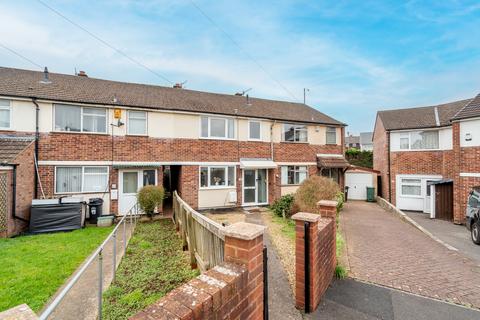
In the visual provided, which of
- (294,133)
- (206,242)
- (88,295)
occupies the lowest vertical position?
(88,295)

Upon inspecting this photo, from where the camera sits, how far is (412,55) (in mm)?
15867

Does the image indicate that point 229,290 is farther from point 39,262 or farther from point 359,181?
point 359,181

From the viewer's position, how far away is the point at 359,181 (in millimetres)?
18844

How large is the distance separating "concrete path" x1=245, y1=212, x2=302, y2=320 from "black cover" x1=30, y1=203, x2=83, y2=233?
835 centimetres

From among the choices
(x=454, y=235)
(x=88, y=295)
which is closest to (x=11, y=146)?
(x=88, y=295)

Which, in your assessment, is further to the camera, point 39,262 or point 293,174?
point 293,174

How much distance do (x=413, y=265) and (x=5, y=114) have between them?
15772mm

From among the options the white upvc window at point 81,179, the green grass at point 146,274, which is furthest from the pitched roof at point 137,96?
the green grass at point 146,274

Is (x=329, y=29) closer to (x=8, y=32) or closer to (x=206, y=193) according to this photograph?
(x=206, y=193)

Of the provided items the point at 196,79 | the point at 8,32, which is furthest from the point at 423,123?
the point at 8,32

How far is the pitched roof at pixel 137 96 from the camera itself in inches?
427

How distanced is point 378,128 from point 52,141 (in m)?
23.5

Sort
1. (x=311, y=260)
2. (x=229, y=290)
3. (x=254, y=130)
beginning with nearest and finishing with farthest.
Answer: (x=229, y=290), (x=311, y=260), (x=254, y=130)

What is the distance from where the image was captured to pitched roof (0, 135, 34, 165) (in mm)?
8571
